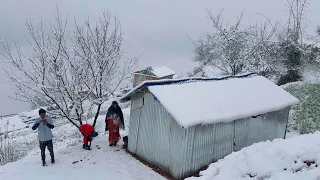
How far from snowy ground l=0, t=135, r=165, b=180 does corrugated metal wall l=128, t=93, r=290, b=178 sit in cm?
59

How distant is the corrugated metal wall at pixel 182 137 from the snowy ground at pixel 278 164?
137 inches

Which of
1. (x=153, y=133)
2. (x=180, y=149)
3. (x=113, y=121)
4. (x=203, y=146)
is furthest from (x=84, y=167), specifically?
(x=203, y=146)

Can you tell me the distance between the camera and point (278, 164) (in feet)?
13.9

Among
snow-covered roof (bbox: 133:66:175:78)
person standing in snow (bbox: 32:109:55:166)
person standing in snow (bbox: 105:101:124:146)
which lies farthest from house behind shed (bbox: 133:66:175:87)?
person standing in snow (bbox: 32:109:55:166)

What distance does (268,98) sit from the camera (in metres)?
10.6

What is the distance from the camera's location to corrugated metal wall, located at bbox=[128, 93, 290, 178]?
835cm

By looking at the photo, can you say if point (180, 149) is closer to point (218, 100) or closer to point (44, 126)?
point (218, 100)

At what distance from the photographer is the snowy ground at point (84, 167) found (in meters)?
8.61

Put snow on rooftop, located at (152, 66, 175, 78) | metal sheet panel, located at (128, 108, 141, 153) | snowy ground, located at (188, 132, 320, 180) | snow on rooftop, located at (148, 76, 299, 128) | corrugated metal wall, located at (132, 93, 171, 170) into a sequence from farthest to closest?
snow on rooftop, located at (152, 66, 175, 78) < metal sheet panel, located at (128, 108, 141, 153) < corrugated metal wall, located at (132, 93, 171, 170) < snow on rooftop, located at (148, 76, 299, 128) < snowy ground, located at (188, 132, 320, 180)

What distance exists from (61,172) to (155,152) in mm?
2979

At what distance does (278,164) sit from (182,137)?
4124 millimetres

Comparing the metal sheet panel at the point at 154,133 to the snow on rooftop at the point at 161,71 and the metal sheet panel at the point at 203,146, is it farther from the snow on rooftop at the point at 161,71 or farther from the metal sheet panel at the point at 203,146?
the snow on rooftop at the point at 161,71

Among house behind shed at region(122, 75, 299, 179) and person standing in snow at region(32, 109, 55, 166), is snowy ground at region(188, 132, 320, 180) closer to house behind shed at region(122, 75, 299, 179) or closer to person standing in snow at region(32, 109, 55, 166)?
house behind shed at region(122, 75, 299, 179)

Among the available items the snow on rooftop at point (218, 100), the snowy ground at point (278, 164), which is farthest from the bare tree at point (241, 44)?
the snowy ground at point (278, 164)
